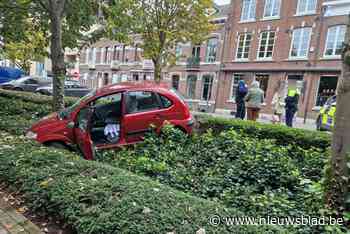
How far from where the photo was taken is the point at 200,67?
2455 cm

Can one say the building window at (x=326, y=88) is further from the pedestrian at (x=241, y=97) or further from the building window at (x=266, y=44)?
the pedestrian at (x=241, y=97)

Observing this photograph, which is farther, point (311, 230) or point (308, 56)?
point (308, 56)

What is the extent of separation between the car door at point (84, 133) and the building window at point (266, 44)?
726 inches

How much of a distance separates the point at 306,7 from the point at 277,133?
56.1 feet

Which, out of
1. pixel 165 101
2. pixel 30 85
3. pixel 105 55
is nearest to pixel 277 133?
pixel 165 101

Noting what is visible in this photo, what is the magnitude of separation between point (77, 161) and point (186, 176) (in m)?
1.65

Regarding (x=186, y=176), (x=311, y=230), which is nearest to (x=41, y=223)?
(x=186, y=176)

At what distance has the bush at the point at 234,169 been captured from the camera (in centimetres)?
295

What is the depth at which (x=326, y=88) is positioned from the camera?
1738 centimetres

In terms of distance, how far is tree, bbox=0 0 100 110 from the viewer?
22.9 feet

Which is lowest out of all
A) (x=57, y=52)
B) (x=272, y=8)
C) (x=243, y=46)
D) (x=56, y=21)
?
(x=57, y=52)

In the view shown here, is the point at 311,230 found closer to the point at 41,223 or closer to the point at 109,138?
the point at 41,223

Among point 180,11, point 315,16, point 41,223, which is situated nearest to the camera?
point 41,223

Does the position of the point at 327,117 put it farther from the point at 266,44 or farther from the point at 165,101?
the point at 266,44
